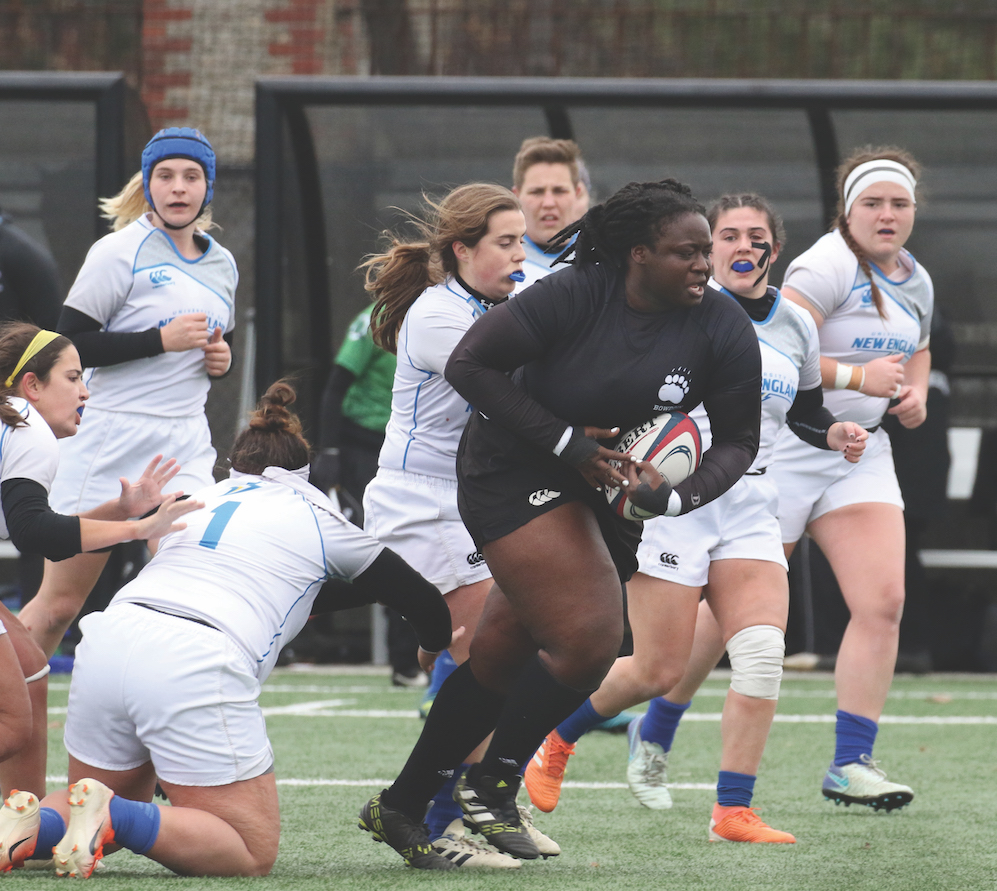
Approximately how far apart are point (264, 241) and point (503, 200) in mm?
4804

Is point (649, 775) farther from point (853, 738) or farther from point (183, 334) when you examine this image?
point (183, 334)

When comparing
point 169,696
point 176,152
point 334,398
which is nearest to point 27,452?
point 169,696

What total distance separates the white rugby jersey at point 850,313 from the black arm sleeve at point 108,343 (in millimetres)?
2099

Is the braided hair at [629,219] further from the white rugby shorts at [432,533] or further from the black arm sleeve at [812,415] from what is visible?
the black arm sleeve at [812,415]

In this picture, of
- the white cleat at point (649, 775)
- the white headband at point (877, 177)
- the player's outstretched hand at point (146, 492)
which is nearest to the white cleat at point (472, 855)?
the player's outstretched hand at point (146, 492)

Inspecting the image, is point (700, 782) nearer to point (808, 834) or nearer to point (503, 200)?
point (808, 834)

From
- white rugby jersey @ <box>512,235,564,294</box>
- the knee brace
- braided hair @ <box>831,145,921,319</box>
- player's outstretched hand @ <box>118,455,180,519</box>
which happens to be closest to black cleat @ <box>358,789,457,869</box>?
player's outstretched hand @ <box>118,455,180,519</box>

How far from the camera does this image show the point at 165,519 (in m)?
3.63

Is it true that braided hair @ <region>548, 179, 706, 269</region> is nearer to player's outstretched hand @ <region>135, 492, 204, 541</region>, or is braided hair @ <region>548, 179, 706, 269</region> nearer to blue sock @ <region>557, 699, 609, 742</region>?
player's outstretched hand @ <region>135, 492, 204, 541</region>

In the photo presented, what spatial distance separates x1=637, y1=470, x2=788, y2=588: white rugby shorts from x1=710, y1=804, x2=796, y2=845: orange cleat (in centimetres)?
67

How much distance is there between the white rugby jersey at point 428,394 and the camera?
4.23 metres

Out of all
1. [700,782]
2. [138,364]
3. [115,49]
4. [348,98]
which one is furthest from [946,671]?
[115,49]

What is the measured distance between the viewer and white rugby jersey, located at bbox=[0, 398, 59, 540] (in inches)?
146

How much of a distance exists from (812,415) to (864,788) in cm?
116
